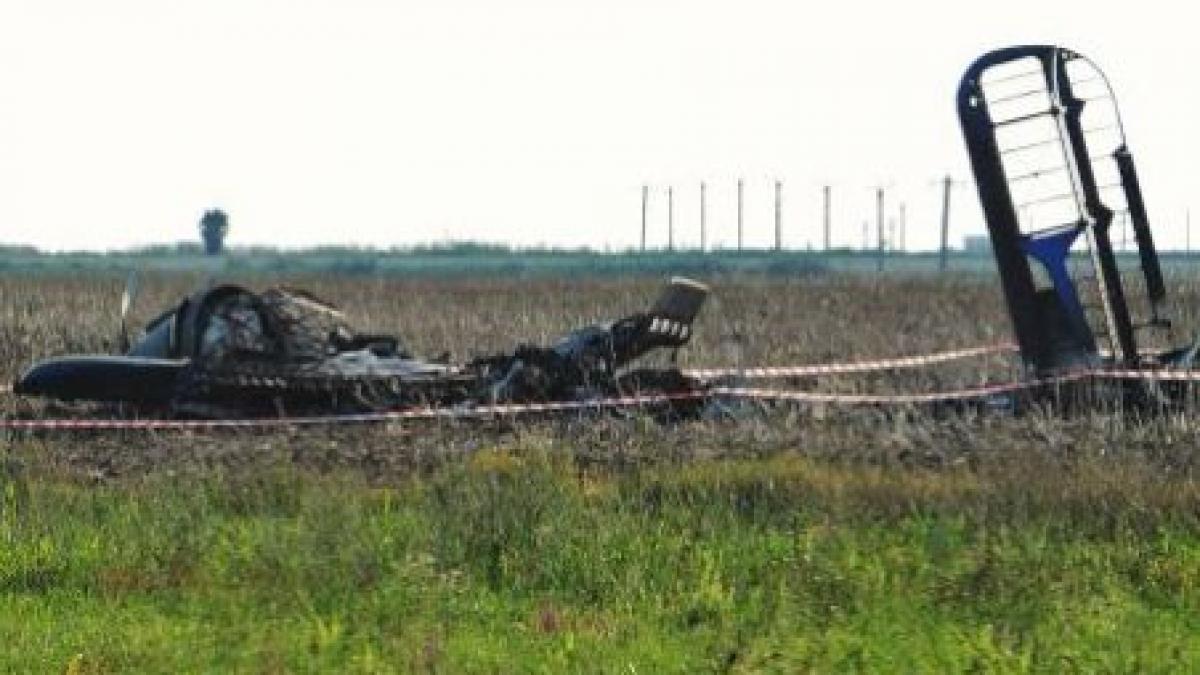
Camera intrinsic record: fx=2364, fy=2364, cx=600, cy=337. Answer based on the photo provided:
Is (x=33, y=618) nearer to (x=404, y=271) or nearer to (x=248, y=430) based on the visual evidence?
(x=248, y=430)

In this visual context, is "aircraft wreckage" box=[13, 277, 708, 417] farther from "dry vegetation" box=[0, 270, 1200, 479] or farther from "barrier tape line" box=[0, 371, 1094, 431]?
"dry vegetation" box=[0, 270, 1200, 479]

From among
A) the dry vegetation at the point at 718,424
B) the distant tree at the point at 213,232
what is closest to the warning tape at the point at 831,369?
the dry vegetation at the point at 718,424

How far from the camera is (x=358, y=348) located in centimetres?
1883

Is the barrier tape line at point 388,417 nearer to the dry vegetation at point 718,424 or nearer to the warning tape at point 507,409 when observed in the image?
the warning tape at point 507,409

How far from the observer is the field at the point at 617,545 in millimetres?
9391

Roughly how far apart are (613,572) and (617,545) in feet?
1.39

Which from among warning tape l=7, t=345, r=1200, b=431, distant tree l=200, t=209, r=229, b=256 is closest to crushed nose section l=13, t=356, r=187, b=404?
warning tape l=7, t=345, r=1200, b=431

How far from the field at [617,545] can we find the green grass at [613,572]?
0.9 inches

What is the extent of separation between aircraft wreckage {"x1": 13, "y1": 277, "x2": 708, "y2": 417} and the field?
70cm

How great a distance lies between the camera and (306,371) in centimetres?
1819

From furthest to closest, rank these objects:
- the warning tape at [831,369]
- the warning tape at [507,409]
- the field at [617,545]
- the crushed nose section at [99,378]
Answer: the warning tape at [831,369] → the crushed nose section at [99,378] → the warning tape at [507,409] → the field at [617,545]

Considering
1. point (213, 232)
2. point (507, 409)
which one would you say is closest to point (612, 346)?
point (507, 409)

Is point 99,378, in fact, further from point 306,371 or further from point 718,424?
point 718,424

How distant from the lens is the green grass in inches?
365
